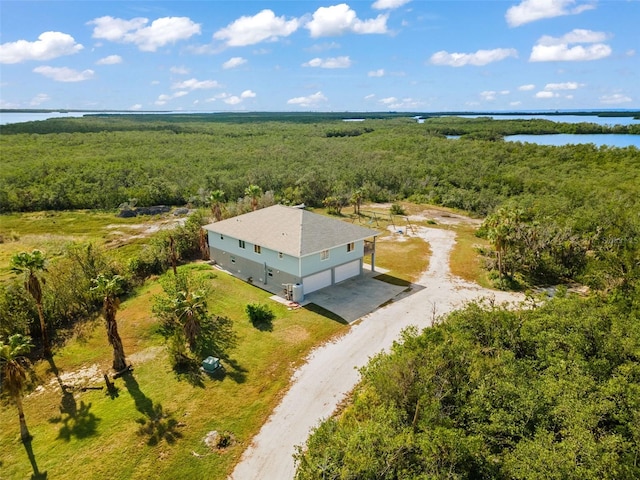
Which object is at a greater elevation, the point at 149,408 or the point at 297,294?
the point at 297,294

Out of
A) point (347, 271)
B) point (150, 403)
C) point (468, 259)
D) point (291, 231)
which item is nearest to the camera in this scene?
point (150, 403)

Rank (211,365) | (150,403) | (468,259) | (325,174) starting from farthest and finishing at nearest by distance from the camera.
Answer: (325,174), (468,259), (211,365), (150,403)

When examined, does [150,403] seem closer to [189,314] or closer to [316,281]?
[189,314]

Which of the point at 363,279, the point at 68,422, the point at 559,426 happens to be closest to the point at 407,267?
the point at 363,279

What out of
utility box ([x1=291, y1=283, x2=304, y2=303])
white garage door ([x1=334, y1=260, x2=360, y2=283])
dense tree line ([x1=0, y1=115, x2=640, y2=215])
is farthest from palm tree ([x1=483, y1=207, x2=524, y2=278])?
dense tree line ([x1=0, y1=115, x2=640, y2=215])

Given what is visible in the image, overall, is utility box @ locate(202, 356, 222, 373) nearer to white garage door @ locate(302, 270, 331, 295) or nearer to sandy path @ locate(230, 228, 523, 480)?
sandy path @ locate(230, 228, 523, 480)

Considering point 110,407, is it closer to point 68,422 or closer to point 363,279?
point 68,422

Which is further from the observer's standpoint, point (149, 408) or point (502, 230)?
point (502, 230)

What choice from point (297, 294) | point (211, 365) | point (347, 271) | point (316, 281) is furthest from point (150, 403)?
point (347, 271)
